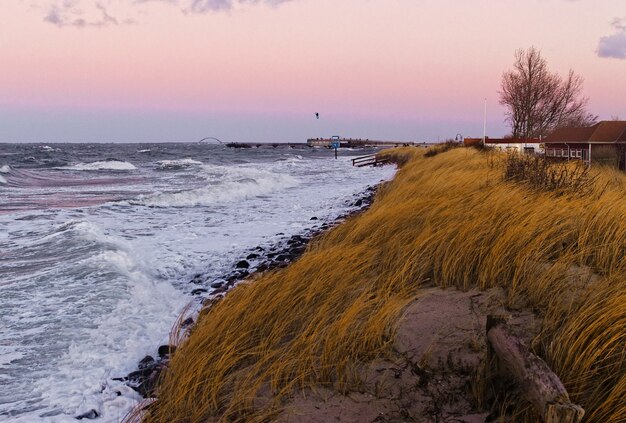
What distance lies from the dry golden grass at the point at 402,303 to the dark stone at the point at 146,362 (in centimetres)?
72

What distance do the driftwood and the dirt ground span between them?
22 cm

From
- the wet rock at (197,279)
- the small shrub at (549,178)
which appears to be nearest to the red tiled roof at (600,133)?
the small shrub at (549,178)

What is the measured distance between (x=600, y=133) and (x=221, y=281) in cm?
2711

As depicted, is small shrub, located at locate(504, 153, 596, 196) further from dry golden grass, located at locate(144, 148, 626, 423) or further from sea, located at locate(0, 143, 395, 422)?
sea, located at locate(0, 143, 395, 422)

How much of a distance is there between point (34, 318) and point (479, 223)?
5381 millimetres

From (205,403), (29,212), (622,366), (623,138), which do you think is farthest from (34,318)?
(623,138)

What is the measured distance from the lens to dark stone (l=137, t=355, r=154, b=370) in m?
4.63

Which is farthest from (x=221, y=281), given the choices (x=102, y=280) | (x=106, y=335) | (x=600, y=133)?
(x=600, y=133)

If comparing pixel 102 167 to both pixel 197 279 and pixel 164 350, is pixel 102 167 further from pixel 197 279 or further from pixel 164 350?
pixel 164 350

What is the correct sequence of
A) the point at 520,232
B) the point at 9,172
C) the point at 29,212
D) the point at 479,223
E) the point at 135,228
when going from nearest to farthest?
the point at 520,232, the point at 479,223, the point at 135,228, the point at 29,212, the point at 9,172

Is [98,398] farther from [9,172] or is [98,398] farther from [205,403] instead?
[9,172]

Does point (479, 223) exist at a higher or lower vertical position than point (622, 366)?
higher

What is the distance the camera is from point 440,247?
5043mm

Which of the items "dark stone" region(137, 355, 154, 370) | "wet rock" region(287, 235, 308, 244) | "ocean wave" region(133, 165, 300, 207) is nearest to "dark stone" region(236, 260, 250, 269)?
"wet rock" region(287, 235, 308, 244)
